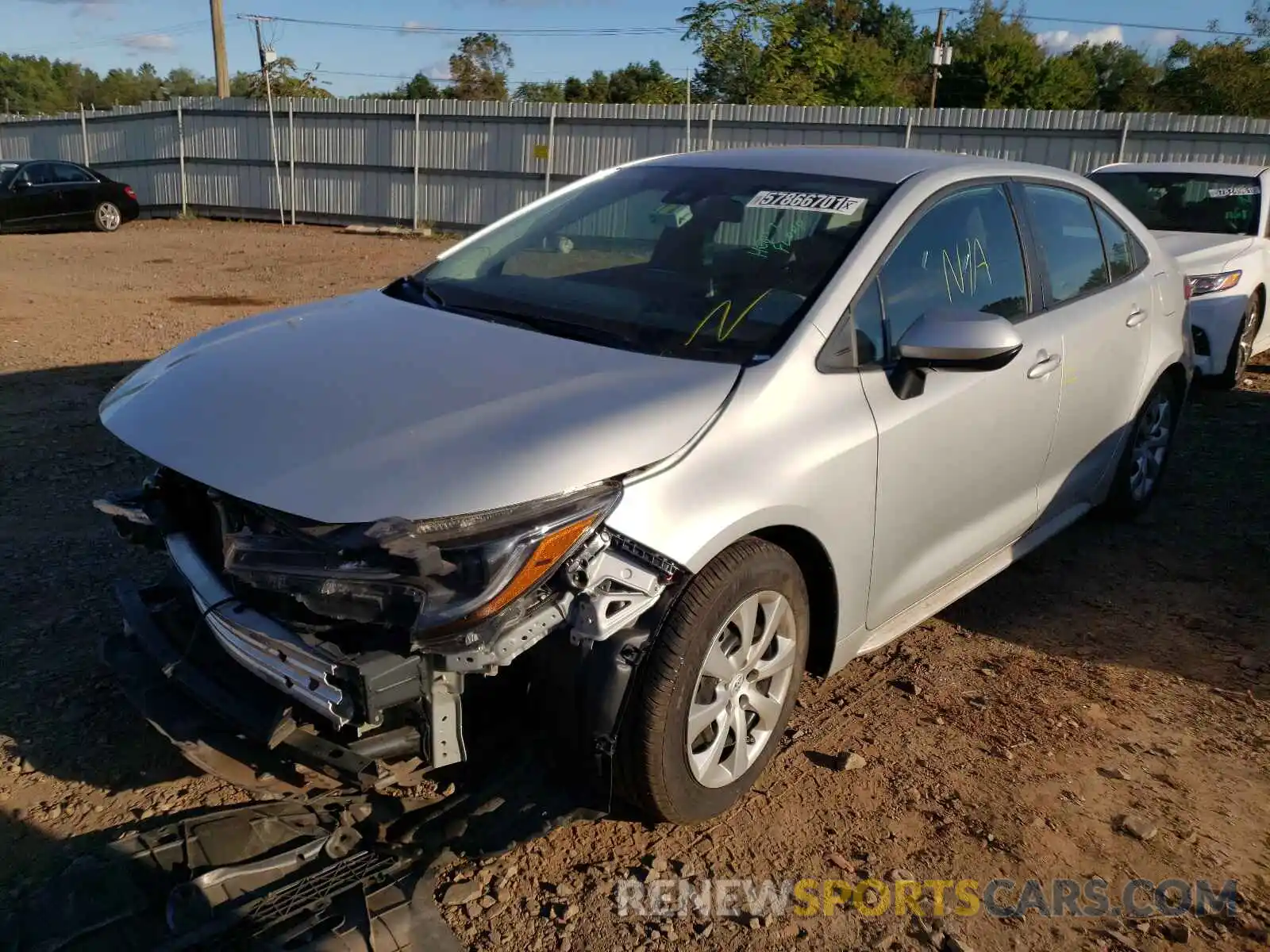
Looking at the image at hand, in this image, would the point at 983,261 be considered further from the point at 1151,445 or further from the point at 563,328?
the point at 1151,445

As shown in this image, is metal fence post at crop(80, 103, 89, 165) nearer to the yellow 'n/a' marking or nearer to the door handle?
the yellow 'n/a' marking

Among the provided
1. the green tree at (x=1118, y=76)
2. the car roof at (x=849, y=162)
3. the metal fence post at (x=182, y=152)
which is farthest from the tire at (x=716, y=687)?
the green tree at (x=1118, y=76)

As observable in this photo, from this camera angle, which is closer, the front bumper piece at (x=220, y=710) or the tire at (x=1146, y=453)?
the front bumper piece at (x=220, y=710)

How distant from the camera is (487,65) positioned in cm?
4844

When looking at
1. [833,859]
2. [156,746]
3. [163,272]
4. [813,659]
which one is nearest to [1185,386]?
[813,659]

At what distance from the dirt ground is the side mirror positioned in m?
1.22

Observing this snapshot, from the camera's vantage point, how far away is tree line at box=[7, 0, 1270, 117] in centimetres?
2377

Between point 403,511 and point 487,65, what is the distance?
5025cm

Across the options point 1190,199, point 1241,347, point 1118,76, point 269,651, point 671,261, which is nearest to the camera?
point 269,651

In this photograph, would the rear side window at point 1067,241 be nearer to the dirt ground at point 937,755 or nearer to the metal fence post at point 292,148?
the dirt ground at point 937,755

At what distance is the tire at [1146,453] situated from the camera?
4.92 m

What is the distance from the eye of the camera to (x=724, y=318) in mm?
3164

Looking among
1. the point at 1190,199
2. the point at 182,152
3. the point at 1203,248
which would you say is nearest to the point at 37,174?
the point at 182,152

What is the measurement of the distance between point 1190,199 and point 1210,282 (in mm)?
1353
